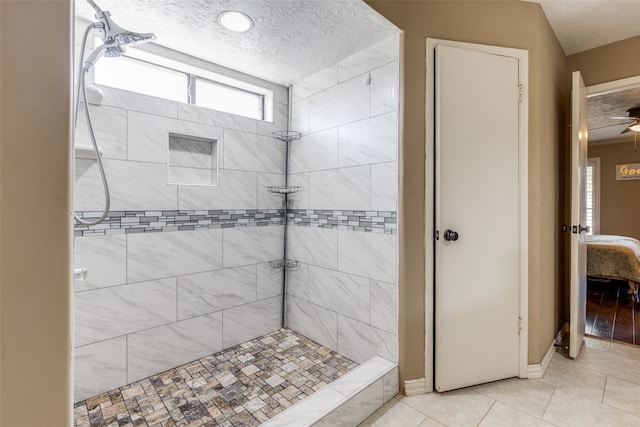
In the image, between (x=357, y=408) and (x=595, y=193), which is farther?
(x=595, y=193)

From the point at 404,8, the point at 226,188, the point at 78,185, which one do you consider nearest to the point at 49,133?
the point at 78,185

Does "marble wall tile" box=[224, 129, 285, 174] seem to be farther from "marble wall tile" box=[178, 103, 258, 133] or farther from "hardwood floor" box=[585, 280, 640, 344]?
"hardwood floor" box=[585, 280, 640, 344]

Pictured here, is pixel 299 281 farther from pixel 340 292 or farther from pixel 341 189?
pixel 341 189

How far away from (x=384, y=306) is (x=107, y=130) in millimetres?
2064

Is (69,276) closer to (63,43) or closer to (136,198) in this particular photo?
(63,43)

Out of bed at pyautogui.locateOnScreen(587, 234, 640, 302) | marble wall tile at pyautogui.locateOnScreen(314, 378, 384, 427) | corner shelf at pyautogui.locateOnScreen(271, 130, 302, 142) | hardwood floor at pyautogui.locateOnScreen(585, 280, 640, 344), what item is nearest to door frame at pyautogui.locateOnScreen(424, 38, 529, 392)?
marble wall tile at pyautogui.locateOnScreen(314, 378, 384, 427)

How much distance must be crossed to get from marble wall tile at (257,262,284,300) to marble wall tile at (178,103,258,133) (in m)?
1.17

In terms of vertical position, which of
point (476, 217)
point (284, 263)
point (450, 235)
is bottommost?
point (284, 263)

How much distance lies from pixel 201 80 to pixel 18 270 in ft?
7.09

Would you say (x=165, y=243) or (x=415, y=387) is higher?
(x=165, y=243)

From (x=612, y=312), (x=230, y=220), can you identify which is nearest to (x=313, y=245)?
Answer: (x=230, y=220)

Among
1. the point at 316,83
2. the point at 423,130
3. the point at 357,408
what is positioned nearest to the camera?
the point at 357,408

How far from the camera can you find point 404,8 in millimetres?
1784

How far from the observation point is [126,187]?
1.90 meters
